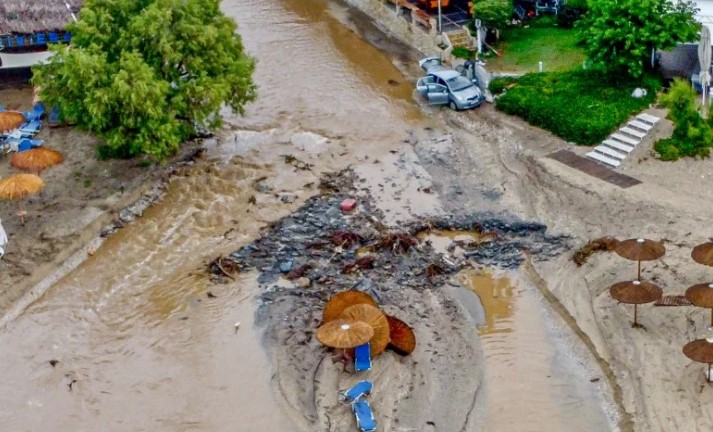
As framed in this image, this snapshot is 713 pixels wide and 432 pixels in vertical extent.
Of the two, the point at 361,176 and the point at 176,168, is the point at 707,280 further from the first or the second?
the point at 176,168

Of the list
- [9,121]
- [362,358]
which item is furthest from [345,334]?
[9,121]

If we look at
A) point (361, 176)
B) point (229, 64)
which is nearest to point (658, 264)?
point (361, 176)

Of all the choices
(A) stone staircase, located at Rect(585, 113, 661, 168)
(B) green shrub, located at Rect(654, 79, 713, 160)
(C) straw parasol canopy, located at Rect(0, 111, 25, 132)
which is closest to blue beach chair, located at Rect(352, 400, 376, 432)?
(A) stone staircase, located at Rect(585, 113, 661, 168)

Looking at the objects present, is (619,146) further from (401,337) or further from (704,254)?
(401,337)

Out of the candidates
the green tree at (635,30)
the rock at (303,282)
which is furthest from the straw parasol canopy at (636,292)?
the green tree at (635,30)

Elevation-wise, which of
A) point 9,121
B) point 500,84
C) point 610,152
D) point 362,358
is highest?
point 9,121
